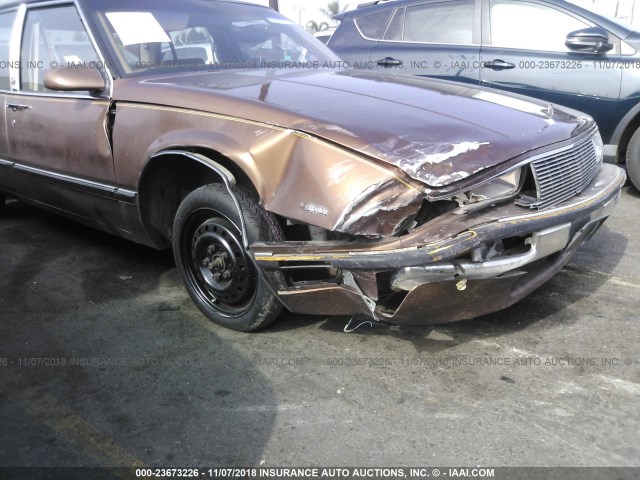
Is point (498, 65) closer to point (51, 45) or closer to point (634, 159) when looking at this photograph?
point (634, 159)

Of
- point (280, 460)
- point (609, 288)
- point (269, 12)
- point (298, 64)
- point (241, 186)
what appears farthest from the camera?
point (269, 12)

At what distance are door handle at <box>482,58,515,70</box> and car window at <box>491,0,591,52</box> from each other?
0.18 meters

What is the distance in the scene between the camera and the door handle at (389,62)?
19.3ft

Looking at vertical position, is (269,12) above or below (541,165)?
above

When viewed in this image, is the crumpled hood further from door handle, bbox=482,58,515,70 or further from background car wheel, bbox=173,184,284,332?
door handle, bbox=482,58,515,70

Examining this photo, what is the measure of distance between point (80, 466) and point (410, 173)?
5.46ft

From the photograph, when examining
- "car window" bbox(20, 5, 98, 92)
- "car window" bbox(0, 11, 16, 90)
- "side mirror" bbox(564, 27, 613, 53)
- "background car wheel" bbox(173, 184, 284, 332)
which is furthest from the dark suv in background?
"car window" bbox(0, 11, 16, 90)

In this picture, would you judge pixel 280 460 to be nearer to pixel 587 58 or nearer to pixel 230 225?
pixel 230 225

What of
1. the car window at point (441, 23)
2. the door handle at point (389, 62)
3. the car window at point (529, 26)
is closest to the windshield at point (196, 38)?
the door handle at point (389, 62)

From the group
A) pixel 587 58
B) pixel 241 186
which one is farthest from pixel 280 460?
pixel 587 58

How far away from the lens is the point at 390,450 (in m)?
2.14

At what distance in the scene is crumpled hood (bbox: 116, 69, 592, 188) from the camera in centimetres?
233

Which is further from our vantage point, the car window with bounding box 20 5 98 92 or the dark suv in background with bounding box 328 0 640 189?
the dark suv in background with bounding box 328 0 640 189

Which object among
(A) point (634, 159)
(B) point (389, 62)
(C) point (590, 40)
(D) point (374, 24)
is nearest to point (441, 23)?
(B) point (389, 62)
